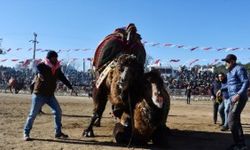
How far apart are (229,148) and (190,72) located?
5063 centimetres

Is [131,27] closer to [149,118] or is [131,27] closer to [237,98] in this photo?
[149,118]

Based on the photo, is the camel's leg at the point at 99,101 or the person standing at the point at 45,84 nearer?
the person standing at the point at 45,84

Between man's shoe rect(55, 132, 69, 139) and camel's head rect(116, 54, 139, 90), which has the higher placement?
camel's head rect(116, 54, 139, 90)

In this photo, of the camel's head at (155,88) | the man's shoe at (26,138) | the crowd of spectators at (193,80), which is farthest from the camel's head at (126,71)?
the crowd of spectators at (193,80)

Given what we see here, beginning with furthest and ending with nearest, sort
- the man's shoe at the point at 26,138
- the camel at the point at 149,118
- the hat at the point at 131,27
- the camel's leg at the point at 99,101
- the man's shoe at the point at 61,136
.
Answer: the hat at the point at 131,27 < the camel's leg at the point at 99,101 < the man's shoe at the point at 61,136 < the man's shoe at the point at 26,138 < the camel at the point at 149,118

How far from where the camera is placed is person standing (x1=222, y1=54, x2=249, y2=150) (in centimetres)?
975

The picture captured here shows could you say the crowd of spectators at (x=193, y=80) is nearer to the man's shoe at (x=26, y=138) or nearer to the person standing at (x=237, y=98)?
the person standing at (x=237, y=98)

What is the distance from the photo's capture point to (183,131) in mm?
13188

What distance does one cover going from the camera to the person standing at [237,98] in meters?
9.75

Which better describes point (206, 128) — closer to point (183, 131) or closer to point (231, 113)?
point (183, 131)

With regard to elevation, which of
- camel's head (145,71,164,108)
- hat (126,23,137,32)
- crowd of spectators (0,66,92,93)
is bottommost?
crowd of spectators (0,66,92,93)

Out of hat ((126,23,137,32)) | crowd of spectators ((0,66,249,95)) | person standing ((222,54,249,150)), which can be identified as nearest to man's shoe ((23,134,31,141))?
hat ((126,23,137,32))

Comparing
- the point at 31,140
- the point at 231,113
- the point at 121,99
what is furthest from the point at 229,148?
the point at 31,140

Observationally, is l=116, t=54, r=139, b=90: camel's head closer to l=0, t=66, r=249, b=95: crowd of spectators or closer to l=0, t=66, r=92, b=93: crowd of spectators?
l=0, t=66, r=249, b=95: crowd of spectators
